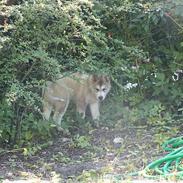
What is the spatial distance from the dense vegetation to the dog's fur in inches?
8.6

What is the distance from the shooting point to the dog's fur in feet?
26.1

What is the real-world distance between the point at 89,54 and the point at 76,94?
1.54 m

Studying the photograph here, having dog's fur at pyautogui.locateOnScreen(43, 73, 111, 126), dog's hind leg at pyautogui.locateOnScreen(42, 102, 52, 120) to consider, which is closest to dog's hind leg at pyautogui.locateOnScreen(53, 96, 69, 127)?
dog's fur at pyautogui.locateOnScreen(43, 73, 111, 126)

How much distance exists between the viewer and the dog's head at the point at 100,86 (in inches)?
343

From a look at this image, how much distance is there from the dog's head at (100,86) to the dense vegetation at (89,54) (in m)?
0.25

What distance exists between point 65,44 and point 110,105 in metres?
→ 2.36

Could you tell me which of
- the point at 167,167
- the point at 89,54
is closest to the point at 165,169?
the point at 167,167

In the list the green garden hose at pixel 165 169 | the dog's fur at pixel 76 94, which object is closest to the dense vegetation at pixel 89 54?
the dog's fur at pixel 76 94

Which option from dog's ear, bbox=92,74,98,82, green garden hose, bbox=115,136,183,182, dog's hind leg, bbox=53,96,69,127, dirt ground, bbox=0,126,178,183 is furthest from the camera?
dog's ear, bbox=92,74,98,82

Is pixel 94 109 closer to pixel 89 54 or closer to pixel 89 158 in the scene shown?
pixel 89 54

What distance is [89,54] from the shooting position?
725 cm

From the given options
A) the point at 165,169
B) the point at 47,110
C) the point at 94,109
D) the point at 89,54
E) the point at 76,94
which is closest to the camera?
the point at 165,169

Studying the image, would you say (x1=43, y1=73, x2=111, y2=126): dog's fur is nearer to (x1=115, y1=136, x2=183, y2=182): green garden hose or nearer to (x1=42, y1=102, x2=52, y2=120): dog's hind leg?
(x1=42, y1=102, x2=52, y2=120): dog's hind leg

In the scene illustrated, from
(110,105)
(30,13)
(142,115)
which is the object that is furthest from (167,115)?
(30,13)
